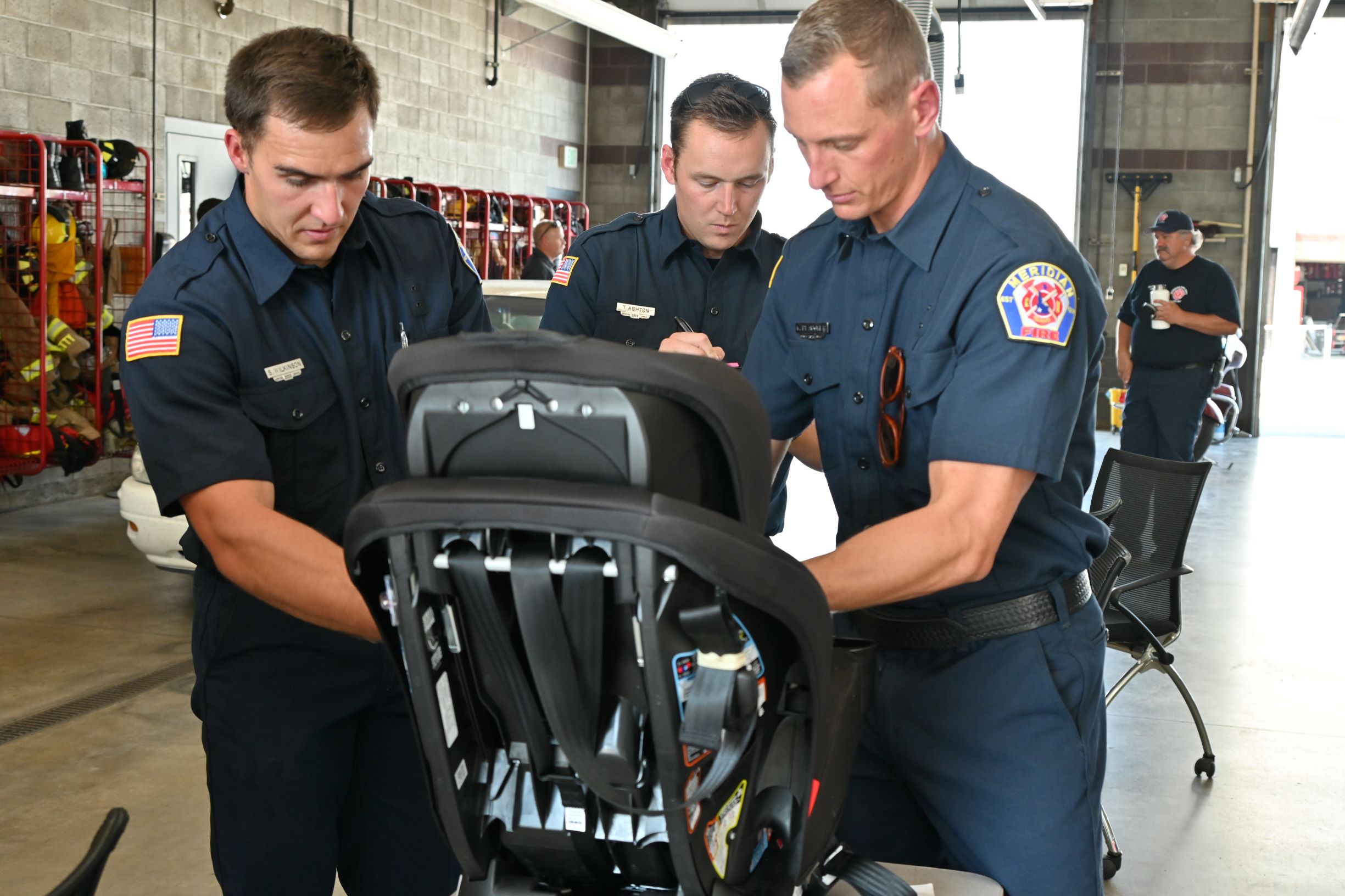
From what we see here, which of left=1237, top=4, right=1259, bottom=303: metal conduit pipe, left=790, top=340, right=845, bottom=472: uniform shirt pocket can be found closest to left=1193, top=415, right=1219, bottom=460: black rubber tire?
left=1237, top=4, right=1259, bottom=303: metal conduit pipe

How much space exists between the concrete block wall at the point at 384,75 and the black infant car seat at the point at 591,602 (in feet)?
Answer: 22.0

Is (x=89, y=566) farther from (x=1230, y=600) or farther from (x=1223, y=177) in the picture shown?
(x=1223, y=177)

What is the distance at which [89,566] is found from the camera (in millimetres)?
5832

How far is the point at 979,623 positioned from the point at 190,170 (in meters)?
7.82

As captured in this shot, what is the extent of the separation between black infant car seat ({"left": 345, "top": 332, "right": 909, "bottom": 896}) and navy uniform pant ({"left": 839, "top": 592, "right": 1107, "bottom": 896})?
595 mm

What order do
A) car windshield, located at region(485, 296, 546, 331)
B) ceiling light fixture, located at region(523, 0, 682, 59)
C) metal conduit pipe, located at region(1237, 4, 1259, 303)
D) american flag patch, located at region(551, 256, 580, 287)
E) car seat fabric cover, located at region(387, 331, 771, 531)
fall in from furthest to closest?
metal conduit pipe, located at region(1237, 4, 1259, 303) → ceiling light fixture, located at region(523, 0, 682, 59) → car windshield, located at region(485, 296, 546, 331) → american flag patch, located at region(551, 256, 580, 287) → car seat fabric cover, located at region(387, 331, 771, 531)

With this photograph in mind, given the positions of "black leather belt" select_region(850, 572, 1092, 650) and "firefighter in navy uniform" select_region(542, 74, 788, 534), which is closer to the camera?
"black leather belt" select_region(850, 572, 1092, 650)

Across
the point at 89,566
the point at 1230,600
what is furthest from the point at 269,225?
the point at 1230,600

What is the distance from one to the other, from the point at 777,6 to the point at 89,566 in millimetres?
9721

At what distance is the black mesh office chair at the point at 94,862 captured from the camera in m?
0.90

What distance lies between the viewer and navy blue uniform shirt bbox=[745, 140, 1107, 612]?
1.45 meters

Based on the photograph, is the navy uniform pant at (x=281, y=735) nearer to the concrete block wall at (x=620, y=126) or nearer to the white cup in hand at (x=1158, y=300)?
the white cup in hand at (x=1158, y=300)

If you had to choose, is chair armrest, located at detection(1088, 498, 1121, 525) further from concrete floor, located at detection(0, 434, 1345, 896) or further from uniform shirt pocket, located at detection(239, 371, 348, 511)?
uniform shirt pocket, located at detection(239, 371, 348, 511)

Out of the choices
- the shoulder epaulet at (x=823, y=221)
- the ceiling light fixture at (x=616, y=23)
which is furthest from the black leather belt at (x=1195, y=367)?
the shoulder epaulet at (x=823, y=221)
